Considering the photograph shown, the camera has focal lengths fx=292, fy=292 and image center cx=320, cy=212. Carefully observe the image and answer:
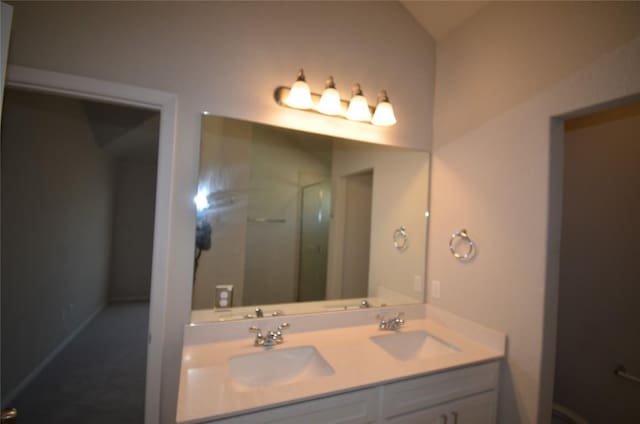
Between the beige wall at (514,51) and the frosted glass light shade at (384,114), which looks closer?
the beige wall at (514,51)

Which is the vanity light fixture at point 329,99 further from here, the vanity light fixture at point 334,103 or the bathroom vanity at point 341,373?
the bathroom vanity at point 341,373

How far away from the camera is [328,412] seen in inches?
40.4

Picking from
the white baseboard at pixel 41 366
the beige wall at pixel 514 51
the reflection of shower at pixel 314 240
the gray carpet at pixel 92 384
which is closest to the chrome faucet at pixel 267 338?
the reflection of shower at pixel 314 240

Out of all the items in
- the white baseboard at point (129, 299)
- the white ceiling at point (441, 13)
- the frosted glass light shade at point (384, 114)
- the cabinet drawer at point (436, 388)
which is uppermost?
the white ceiling at point (441, 13)

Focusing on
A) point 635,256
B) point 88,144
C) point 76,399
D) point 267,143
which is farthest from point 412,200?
point 88,144

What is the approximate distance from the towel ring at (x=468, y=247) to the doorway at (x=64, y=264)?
169cm

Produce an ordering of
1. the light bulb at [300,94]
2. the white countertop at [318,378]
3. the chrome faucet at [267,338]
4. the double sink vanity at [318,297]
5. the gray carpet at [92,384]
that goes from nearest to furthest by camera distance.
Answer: the white countertop at [318,378] → the double sink vanity at [318,297] → the chrome faucet at [267,338] → the light bulb at [300,94] → the gray carpet at [92,384]

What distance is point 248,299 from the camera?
4.99 feet

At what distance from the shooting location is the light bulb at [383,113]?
5.37 feet

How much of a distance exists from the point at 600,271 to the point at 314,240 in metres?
2.02

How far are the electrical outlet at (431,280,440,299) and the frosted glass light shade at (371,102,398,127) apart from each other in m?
0.99

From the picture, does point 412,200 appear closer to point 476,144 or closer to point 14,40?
point 476,144

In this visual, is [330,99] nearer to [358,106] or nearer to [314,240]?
[358,106]

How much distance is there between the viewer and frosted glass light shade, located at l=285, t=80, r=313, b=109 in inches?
56.9
